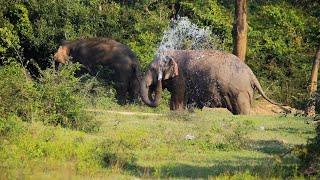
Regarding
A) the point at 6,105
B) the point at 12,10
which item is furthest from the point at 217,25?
the point at 6,105

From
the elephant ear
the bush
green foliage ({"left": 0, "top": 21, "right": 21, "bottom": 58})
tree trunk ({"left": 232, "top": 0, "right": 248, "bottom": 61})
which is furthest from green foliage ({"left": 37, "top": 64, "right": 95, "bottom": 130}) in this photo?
tree trunk ({"left": 232, "top": 0, "right": 248, "bottom": 61})

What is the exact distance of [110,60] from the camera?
25.4 metres

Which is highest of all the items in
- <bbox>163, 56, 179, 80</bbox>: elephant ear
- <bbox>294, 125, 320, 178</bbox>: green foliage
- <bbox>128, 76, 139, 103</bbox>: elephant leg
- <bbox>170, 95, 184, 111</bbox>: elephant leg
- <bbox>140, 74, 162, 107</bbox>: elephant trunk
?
<bbox>294, 125, 320, 178</bbox>: green foliage

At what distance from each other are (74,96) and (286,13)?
747 inches

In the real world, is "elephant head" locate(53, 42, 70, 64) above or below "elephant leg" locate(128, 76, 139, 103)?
above

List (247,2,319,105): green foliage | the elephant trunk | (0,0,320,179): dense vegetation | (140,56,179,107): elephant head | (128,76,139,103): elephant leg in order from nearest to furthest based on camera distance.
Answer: (0,0,320,179): dense vegetation → the elephant trunk → (140,56,179,107): elephant head → (128,76,139,103): elephant leg → (247,2,319,105): green foliage

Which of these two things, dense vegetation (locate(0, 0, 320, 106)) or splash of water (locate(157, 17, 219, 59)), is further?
splash of water (locate(157, 17, 219, 59))

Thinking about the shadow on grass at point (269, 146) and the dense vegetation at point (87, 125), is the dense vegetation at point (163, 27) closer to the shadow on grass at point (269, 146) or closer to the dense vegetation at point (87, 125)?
the dense vegetation at point (87, 125)

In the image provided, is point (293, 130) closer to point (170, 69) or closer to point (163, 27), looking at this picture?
point (170, 69)

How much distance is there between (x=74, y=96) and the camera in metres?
15.9

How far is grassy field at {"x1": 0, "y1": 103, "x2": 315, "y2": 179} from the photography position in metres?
11.3

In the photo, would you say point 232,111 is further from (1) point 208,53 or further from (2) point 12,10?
(2) point 12,10

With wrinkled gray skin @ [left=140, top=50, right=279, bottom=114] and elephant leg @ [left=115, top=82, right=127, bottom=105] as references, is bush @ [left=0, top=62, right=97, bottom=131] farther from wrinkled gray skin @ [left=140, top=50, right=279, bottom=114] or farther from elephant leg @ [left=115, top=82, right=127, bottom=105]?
elephant leg @ [left=115, top=82, right=127, bottom=105]

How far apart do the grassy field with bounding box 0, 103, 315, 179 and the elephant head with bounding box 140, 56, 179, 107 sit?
391 centimetres
